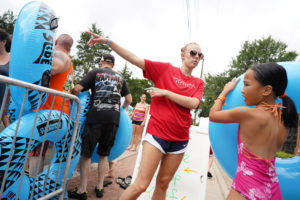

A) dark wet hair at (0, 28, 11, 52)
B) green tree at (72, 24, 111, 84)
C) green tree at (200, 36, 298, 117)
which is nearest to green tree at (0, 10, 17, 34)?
green tree at (72, 24, 111, 84)

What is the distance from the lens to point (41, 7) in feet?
7.16

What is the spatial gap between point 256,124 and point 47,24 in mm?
2236

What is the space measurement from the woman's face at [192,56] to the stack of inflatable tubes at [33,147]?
1568mm

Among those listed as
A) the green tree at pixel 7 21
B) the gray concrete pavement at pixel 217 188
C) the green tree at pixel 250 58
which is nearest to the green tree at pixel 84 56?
the green tree at pixel 7 21

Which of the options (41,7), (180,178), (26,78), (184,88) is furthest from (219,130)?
(41,7)

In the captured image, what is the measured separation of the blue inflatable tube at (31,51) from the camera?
204 centimetres

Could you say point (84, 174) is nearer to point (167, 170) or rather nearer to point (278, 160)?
point (167, 170)

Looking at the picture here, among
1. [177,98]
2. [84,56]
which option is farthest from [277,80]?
[84,56]

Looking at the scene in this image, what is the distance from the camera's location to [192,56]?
238 cm

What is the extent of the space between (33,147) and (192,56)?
1.96 metres

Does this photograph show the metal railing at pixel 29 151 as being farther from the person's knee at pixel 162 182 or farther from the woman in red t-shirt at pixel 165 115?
the person's knee at pixel 162 182

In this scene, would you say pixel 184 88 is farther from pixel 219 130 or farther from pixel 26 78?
pixel 26 78

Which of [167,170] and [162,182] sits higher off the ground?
[167,170]

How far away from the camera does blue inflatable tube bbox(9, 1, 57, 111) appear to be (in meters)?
2.04
